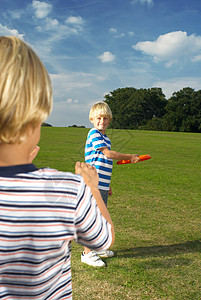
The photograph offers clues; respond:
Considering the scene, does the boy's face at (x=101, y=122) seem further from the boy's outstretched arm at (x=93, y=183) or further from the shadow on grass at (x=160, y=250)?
the boy's outstretched arm at (x=93, y=183)

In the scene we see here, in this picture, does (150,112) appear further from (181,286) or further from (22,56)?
(181,286)

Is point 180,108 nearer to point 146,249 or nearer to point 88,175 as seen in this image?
point 146,249

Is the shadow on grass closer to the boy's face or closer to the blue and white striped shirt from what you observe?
the blue and white striped shirt

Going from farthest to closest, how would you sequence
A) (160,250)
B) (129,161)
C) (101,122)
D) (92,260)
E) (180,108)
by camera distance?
1. (180,108)
2. (160,250)
3. (101,122)
4. (92,260)
5. (129,161)

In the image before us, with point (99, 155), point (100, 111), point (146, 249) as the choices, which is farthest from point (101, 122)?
point (146, 249)

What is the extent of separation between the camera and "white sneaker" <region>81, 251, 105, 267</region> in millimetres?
3365

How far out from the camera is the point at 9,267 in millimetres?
957

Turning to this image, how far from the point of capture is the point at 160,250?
3857 millimetres

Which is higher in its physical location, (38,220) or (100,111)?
(100,111)

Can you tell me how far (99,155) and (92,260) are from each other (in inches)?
53.6

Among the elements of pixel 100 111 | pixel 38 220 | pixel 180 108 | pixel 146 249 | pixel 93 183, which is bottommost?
pixel 146 249

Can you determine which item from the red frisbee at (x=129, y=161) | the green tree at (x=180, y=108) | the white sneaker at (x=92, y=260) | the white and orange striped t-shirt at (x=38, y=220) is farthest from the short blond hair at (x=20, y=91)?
the green tree at (x=180, y=108)

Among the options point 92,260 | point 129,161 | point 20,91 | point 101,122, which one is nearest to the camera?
point 20,91

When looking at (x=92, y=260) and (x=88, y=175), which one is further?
(x=92, y=260)
